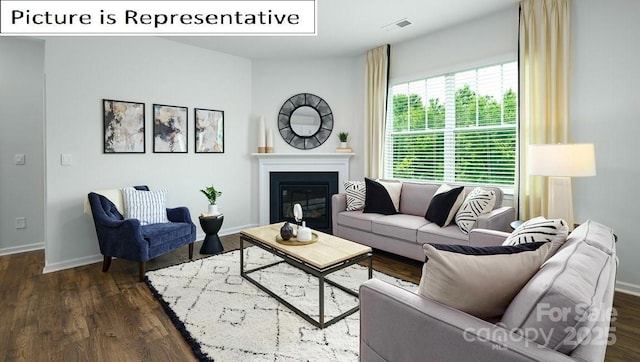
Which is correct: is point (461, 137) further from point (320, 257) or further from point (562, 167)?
point (320, 257)

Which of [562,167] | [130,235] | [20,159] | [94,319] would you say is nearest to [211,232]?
[130,235]

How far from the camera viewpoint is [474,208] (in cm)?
285

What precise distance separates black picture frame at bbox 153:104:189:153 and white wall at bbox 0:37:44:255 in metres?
1.42

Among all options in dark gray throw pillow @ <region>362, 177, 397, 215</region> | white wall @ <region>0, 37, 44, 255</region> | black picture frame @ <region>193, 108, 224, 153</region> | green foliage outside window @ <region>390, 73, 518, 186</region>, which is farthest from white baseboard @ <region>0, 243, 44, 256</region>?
green foliage outside window @ <region>390, 73, 518, 186</region>

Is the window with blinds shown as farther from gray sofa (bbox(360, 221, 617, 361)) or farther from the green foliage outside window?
gray sofa (bbox(360, 221, 617, 361))

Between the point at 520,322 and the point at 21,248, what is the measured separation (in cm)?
512

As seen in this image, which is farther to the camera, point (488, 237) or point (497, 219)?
point (497, 219)

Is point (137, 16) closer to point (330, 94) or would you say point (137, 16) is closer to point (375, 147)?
point (330, 94)

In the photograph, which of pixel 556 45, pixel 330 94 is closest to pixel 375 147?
pixel 330 94

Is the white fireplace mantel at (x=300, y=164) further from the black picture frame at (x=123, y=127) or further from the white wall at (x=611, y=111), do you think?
the white wall at (x=611, y=111)

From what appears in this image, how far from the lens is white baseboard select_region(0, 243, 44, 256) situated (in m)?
3.68

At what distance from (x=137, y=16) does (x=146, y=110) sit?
119 cm

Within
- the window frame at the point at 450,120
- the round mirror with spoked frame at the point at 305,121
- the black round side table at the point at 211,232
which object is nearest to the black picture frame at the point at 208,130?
the round mirror with spoked frame at the point at 305,121

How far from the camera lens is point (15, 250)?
12.3 ft
